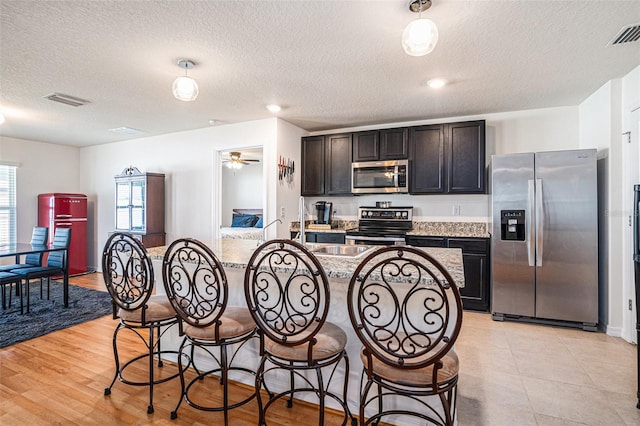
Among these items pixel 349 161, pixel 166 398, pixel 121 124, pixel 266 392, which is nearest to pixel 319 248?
pixel 266 392

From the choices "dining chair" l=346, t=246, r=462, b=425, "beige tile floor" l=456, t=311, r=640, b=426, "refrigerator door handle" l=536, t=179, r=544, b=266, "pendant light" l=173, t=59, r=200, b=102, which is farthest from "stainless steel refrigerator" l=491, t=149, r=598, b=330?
"pendant light" l=173, t=59, r=200, b=102

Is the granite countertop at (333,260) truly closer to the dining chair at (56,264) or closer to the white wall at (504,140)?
the white wall at (504,140)

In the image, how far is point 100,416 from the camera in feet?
6.42

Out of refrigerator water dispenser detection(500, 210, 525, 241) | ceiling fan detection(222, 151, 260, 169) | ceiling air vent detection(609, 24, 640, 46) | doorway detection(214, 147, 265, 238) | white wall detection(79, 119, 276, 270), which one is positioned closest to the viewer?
ceiling air vent detection(609, 24, 640, 46)

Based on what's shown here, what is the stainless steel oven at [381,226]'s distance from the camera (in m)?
4.15

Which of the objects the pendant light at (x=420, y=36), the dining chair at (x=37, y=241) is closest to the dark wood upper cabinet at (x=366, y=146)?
the pendant light at (x=420, y=36)

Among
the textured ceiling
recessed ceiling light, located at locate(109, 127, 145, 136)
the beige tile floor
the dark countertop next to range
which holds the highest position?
recessed ceiling light, located at locate(109, 127, 145, 136)

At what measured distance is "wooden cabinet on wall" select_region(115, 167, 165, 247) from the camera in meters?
5.31

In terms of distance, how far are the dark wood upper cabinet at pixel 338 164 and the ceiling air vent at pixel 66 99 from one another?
2.97 metres

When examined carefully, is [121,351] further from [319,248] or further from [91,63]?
[91,63]

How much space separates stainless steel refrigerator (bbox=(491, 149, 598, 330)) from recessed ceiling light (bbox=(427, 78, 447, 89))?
1.04 metres

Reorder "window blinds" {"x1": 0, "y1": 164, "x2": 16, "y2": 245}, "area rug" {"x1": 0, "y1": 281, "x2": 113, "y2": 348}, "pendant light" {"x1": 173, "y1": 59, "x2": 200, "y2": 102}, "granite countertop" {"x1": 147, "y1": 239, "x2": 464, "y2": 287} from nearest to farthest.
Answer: "granite countertop" {"x1": 147, "y1": 239, "x2": 464, "y2": 287}, "pendant light" {"x1": 173, "y1": 59, "x2": 200, "y2": 102}, "area rug" {"x1": 0, "y1": 281, "x2": 113, "y2": 348}, "window blinds" {"x1": 0, "y1": 164, "x2": 16, "y2": 245}

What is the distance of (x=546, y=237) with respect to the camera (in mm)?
3420

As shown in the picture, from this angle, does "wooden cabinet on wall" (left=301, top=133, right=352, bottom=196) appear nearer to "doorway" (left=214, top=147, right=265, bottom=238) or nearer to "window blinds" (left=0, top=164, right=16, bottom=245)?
"doorway" (left=214, top=147, right=265, bottom=238)
